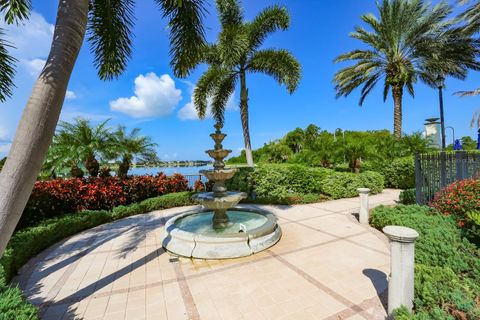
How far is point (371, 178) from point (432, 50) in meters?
10.2

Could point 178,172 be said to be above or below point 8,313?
above

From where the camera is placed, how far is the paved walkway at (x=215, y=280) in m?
3.35

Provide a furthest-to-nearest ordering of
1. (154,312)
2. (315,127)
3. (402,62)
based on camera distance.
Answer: (315,127) → (402,62) → (154,312)

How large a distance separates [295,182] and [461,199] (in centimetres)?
676

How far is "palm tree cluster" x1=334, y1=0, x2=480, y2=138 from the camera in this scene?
14758mm

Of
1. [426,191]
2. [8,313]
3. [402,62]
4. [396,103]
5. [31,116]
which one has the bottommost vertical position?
[8,313]

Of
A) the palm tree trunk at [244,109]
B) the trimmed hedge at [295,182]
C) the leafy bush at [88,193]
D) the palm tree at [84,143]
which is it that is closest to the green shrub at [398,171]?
the trimmed hedge at [295,182]

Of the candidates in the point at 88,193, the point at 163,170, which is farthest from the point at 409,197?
the point at 88,193

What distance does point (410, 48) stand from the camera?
16.0m

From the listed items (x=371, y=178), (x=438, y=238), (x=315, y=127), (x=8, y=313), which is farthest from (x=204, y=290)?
(x=315, y=127)

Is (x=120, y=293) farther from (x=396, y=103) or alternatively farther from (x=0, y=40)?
(x=396, y=103)

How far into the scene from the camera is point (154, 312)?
3.36 m

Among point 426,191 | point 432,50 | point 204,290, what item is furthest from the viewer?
point 432,50

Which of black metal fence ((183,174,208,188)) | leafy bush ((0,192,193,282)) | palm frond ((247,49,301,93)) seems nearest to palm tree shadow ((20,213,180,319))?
leafy bush ((0,192,193,282))
